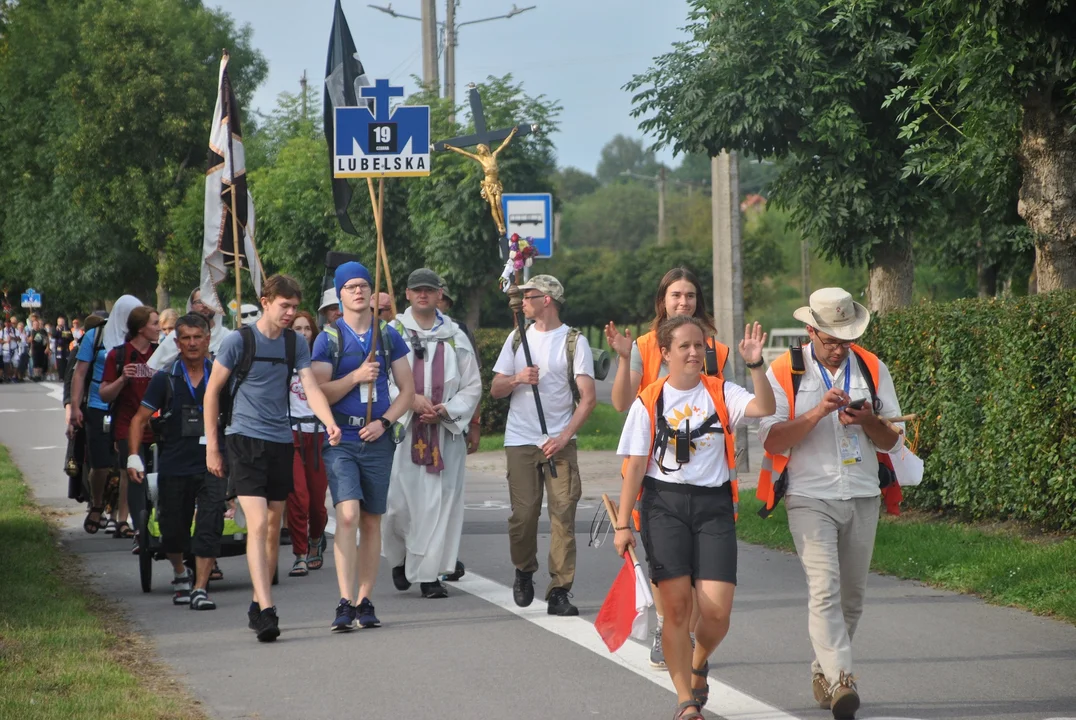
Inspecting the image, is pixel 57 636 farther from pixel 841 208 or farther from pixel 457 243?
pixel 457 243

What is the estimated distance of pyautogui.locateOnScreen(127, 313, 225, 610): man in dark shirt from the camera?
31.0 ft

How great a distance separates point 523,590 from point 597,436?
43.8 ft

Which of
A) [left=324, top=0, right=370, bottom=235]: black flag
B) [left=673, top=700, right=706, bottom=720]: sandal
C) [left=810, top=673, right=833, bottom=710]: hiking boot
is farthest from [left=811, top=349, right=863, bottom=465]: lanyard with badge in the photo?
[left=324, top=0, right=370, bottom=235]: black flag

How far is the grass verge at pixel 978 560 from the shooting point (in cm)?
907

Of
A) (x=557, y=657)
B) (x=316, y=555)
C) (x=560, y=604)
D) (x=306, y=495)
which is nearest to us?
(x=557, y=657)

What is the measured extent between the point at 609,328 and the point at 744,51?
10410 millimetres

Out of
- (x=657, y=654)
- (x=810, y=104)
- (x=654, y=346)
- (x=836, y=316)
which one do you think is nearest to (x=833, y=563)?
(x=836, y=316)

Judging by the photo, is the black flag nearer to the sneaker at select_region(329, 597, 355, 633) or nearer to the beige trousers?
the sneaker at select_region(329, 597, 355, 633)

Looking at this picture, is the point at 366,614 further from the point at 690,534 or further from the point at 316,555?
the point at 690,534

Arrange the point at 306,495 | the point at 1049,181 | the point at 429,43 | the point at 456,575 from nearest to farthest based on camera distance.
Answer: the point at 456,575, the point at 306,495, the point at 1049,181, the point at 429,43

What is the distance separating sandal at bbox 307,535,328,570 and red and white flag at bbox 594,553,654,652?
5.03 m

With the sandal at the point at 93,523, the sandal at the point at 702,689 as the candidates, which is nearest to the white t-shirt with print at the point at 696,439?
the sandal at the point at 702,689

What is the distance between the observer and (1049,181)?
12.3 metres

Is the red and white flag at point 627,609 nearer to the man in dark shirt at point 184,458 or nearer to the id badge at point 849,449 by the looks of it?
the id badge at point 849,449
